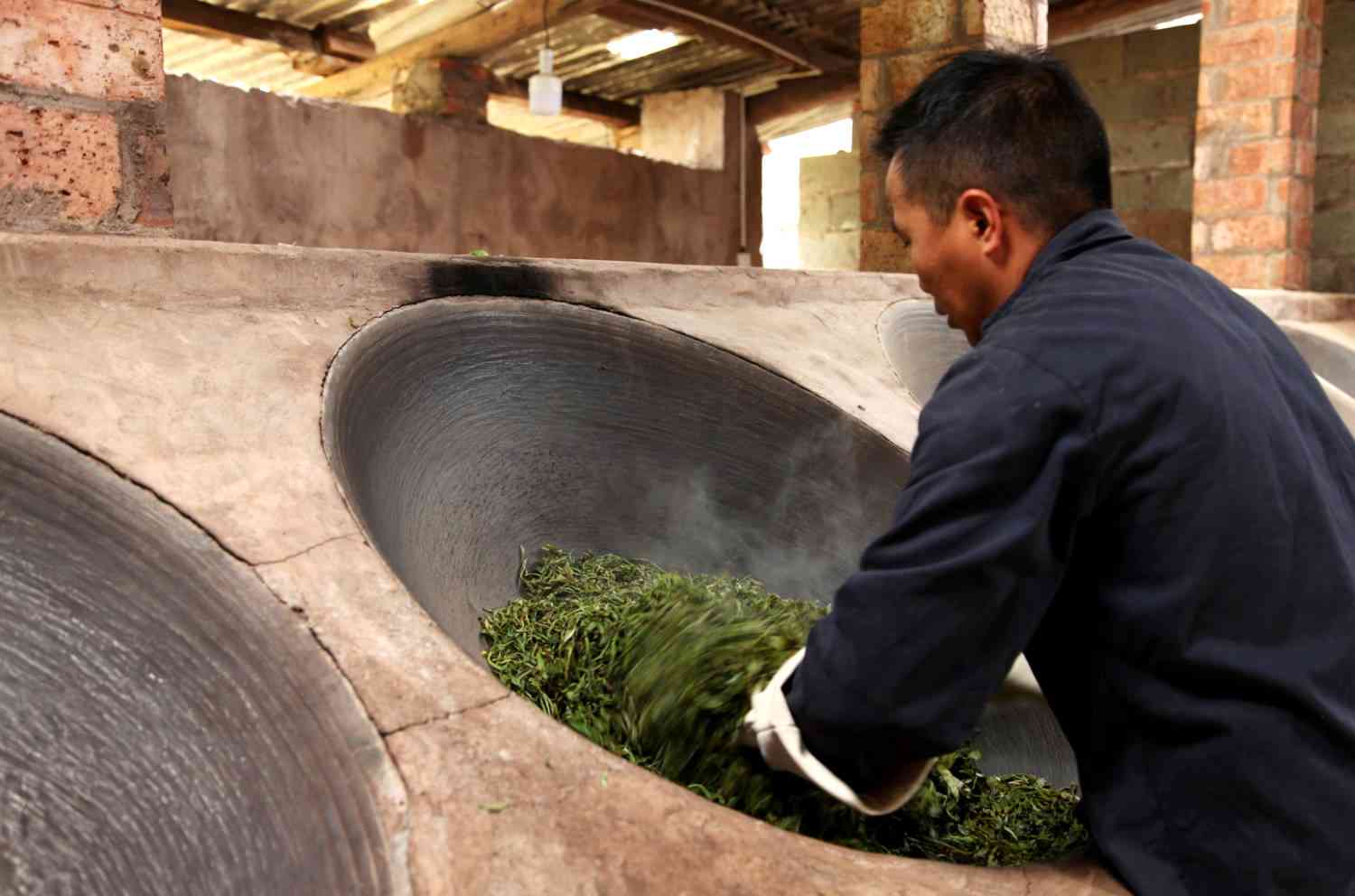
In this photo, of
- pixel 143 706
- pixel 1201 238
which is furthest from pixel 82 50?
pixel 1201 238

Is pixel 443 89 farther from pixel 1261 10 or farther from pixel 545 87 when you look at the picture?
pixel 1261 10

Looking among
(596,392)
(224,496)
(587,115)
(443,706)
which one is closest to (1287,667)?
(443,706)

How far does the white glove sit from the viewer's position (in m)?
1.18

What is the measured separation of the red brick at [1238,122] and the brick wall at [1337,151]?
180 cm

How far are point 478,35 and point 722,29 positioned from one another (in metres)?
1.98

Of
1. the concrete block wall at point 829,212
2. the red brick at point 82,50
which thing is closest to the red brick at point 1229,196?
the concrete block wall at point 829,212

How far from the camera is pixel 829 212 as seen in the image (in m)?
10.5

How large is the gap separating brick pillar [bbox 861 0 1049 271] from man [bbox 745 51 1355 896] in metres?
3.71

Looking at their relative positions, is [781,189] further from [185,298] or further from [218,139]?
[185,298]

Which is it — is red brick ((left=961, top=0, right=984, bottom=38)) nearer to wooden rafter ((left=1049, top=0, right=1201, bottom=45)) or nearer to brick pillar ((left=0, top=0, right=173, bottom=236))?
brick pillar ((left=0, top=0, right=173, bottom=236))

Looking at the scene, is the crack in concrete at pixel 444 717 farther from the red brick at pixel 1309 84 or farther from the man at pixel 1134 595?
the red brick at pixel 1309 84

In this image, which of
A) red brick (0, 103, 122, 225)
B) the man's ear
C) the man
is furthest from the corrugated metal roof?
the man

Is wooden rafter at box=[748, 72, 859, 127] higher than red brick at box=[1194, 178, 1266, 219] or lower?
higher

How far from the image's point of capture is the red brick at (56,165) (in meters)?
2.12
